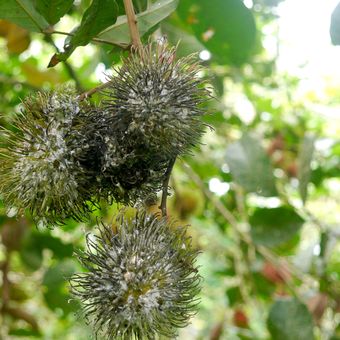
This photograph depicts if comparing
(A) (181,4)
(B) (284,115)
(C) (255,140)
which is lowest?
(B) (284,115)

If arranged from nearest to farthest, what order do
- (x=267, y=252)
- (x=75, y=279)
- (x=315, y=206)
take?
(x=75, y=279)
(x=267, y=252)
(x=315, y=206)

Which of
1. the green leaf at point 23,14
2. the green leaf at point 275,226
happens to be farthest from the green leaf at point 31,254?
the green leaf at point 23,14

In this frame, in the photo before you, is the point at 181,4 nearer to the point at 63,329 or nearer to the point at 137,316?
the point at 137,316

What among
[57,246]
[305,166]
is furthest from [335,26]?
[57,246]

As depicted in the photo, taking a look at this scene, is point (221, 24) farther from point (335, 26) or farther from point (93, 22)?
point (93, 22)

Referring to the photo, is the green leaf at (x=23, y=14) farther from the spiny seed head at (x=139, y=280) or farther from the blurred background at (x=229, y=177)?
the spiny seed head at (x=139, y=280)

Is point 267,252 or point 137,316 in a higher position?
point 137,316

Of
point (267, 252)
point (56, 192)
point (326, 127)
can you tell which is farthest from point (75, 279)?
point (326, 127)

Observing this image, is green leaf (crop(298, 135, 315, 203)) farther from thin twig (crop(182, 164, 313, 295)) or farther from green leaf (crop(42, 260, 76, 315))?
green leaf (crop(42, 260, 76, 315))
